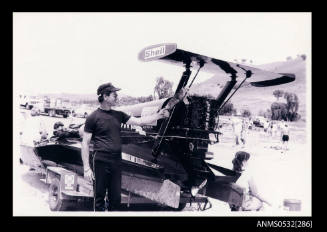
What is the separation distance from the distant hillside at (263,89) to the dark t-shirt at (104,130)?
1.22 metres

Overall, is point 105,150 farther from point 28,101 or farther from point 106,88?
point 28,101

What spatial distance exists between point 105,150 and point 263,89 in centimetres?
216

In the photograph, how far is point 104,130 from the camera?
511 cm

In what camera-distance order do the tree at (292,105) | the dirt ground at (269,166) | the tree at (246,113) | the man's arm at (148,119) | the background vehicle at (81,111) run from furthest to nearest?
the tree at (246,113) < the tree at (292,105) < the dirt ground at (269,166) < the background vehicle at (81,111) < the man's arm at (148,119)

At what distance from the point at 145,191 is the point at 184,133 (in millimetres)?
832

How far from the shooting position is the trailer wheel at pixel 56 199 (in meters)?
5.35

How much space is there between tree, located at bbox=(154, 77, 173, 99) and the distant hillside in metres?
0.41

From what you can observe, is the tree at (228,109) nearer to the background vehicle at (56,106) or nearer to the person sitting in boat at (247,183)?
the person sitting in boat at (247,183)

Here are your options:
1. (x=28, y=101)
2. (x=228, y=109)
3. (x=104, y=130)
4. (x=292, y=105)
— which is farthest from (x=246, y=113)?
(x=28, y=101)

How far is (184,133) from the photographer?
17.3 ft

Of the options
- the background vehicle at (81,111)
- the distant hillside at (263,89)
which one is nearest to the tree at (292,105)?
the distant hillside at (263,89)

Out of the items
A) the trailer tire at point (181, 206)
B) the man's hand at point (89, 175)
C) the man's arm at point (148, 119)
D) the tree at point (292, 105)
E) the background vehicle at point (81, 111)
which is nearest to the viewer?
the man's hand at point (89, 175)

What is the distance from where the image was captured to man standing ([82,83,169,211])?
16.8 ft
